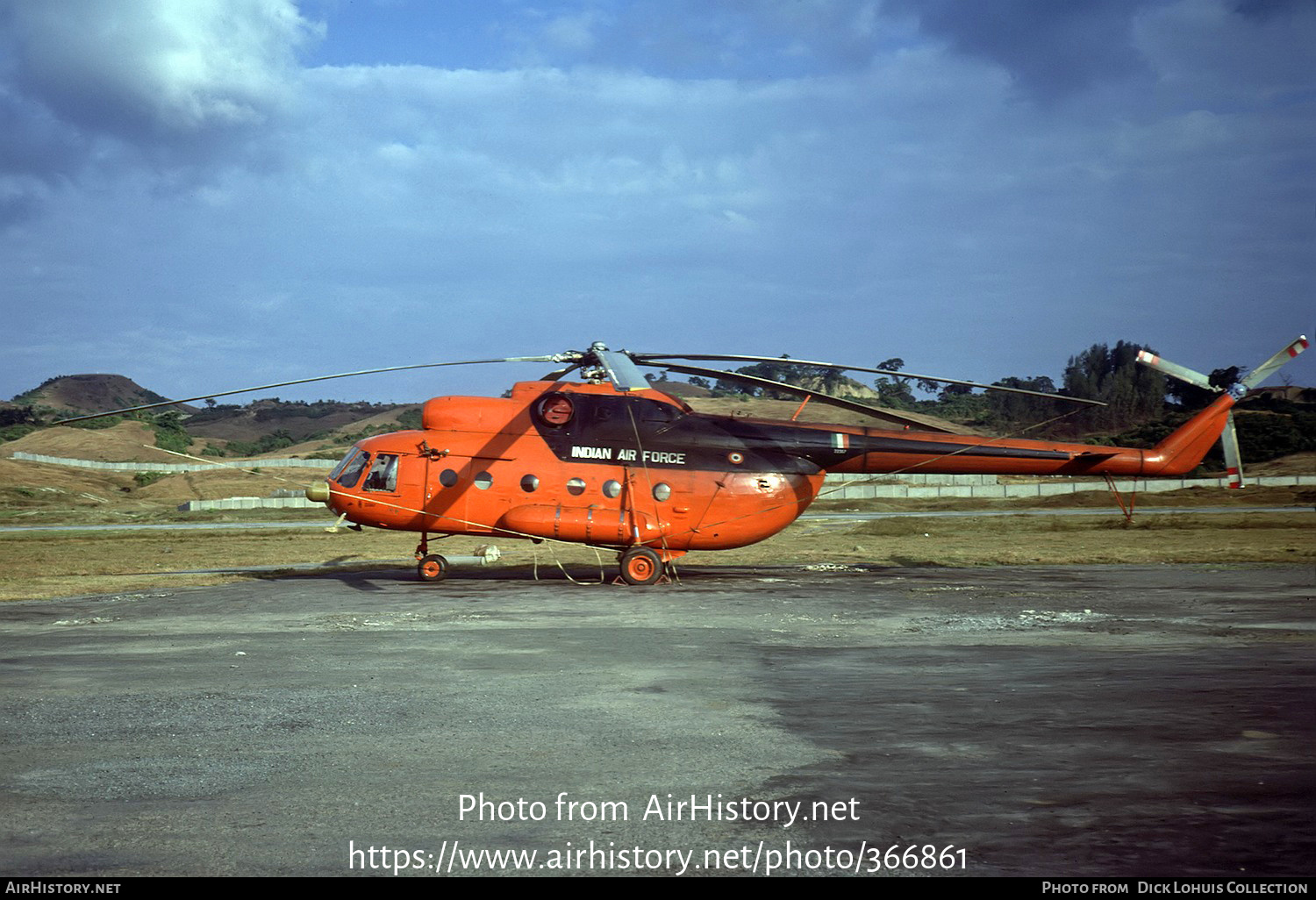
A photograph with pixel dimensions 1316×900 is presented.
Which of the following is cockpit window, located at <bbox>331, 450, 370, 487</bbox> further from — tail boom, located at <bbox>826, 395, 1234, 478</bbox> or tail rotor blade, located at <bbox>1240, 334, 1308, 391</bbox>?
tail rotor blade, located at <bbox>1240, 334, 1308, 391</bbox>

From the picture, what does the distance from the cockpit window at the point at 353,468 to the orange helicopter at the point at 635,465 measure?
27mm

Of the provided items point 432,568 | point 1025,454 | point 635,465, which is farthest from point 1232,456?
point 432,568

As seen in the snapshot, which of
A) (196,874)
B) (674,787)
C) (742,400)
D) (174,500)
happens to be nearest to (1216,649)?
(674,787)

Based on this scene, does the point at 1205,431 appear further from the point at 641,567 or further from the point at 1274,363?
the point at 641,567

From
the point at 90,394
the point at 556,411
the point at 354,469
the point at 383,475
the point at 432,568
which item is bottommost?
the point at 432,568

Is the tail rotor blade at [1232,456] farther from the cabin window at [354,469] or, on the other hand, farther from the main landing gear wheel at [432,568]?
the cabin window at [354,469]

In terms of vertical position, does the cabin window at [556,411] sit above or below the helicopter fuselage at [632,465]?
above

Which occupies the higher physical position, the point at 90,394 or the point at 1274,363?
the point at 90,394

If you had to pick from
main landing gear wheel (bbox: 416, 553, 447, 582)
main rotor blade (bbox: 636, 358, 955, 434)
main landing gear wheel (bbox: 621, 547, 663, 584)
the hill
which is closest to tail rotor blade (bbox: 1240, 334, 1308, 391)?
main rotor blade (bbox: 636, 358, 955, 434)

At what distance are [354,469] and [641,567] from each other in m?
6.66

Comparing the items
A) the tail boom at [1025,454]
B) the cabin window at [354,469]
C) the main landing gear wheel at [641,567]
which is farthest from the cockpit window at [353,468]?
the tail boom at [1025,454]

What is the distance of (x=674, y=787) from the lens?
22.2 ft

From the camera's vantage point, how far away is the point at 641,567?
2112 cm

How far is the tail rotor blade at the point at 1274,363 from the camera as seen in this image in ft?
64.2
